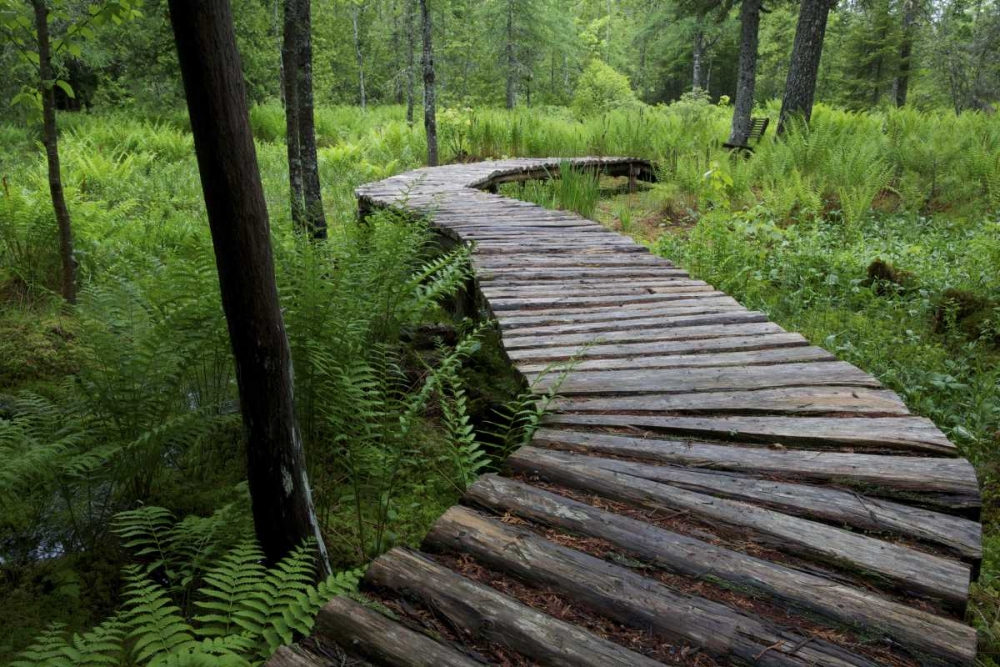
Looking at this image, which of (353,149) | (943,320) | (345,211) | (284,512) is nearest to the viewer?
(284,512)

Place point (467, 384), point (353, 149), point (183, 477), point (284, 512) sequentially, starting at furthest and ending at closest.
→ point (353, 149)
point (467, 384)
point (183, 477)
point (284, 512)

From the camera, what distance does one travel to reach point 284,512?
2107mm

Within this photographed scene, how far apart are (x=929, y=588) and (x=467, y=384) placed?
2.70 meters

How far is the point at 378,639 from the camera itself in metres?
1.54

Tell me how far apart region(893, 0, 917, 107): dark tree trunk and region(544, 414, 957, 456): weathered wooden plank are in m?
22.3

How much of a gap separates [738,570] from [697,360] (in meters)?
1.53

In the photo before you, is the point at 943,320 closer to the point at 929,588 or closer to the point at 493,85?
the point at 929,588

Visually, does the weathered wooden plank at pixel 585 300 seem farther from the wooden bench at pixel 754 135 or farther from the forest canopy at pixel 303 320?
the wooden bench at pixel 754 135

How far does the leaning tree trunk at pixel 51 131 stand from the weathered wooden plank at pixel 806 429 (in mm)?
3964

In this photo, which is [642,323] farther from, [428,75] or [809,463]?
[428,75]

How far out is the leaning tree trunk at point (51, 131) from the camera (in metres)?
4.30

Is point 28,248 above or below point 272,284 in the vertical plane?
below

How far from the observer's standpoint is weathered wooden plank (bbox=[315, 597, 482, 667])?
1.48 m

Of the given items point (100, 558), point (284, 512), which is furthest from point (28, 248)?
point (284, 512)
